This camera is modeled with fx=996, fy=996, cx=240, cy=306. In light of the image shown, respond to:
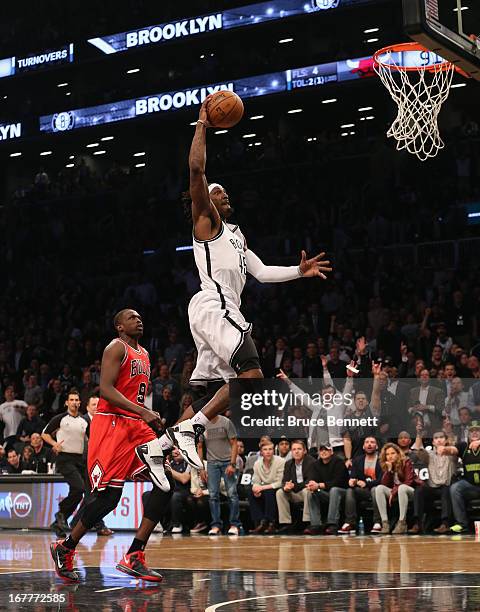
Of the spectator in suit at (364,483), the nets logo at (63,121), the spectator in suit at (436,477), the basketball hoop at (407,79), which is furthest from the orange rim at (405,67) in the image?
the nets logo at (63,121)

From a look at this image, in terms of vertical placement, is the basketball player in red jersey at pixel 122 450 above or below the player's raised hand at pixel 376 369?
below

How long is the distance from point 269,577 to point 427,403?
6554 millimetres

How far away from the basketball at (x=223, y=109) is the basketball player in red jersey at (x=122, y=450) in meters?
1.77

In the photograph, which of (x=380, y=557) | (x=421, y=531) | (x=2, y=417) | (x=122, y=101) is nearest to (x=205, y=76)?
(x=122, y=101)

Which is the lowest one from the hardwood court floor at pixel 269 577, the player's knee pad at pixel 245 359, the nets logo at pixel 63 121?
the hardwood court floor at pixel 269 577

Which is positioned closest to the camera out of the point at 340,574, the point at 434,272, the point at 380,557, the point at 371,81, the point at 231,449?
the point at 340,574

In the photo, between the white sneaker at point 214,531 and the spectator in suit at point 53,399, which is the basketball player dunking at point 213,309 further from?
the spectator in suit at point 53,399

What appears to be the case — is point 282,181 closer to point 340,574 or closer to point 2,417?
point 2,417

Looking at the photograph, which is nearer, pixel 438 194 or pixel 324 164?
pixel 438 194

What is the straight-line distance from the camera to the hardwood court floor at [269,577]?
553 cm

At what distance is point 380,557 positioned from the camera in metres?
8.63

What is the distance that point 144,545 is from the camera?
6.79m

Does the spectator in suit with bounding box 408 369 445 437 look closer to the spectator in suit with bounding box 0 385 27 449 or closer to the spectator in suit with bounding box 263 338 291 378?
the spectator in suit with bounding box 263 338 291 378

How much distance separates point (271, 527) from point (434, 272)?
788 cm
